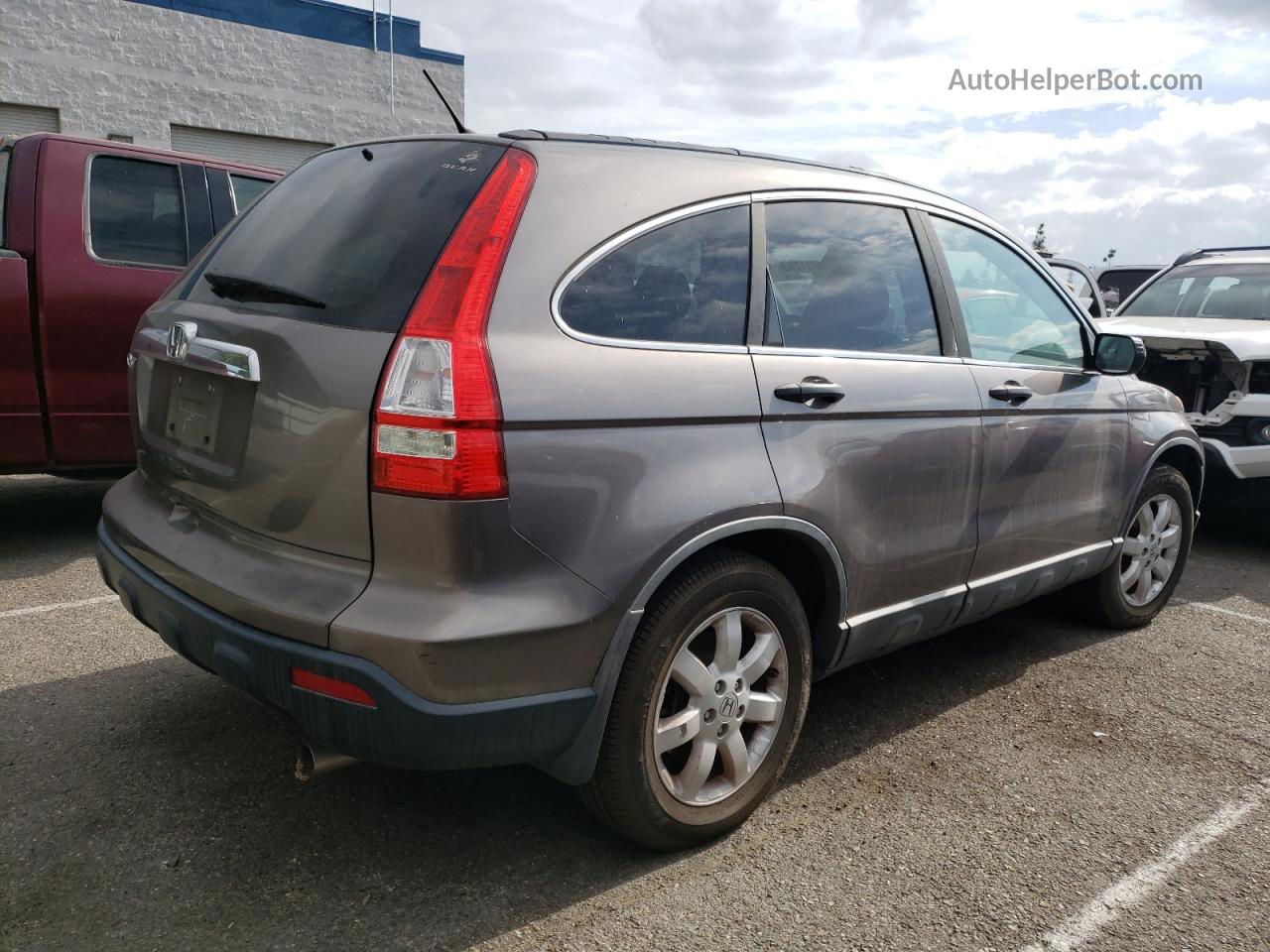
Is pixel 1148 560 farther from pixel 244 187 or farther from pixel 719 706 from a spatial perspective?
pixel 244 187

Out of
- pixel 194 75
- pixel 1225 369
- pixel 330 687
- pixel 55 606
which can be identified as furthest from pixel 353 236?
pixel 194 75

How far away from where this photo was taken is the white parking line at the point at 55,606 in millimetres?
4275

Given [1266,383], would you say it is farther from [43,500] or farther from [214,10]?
[214,10]

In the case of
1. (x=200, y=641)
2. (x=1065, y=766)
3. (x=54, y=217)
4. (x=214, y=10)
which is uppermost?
(x=214, y=10)

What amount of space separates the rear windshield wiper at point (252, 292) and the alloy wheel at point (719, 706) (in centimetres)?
126

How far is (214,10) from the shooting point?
1614 cm

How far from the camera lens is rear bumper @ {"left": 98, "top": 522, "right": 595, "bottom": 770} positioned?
2139 millimetres

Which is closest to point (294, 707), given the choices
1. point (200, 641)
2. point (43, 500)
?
point (200, 641)

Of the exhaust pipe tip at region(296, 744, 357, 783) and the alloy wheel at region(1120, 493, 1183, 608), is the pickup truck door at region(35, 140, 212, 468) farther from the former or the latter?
the alloy wheel at region(1120, 493, 1183, 608)

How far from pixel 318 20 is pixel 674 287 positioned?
17.1 metres

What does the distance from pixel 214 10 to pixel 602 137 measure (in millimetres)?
16260

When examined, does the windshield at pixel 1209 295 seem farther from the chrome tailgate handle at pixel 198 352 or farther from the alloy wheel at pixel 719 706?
the chrome tailgate handle at pixel 198 352

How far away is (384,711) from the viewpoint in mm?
2137

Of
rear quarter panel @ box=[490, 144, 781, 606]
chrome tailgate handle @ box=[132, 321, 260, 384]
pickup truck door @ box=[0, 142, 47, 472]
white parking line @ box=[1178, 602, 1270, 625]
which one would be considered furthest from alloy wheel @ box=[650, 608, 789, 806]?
pickup truck door @ box=[0, 142, 47, 472]
